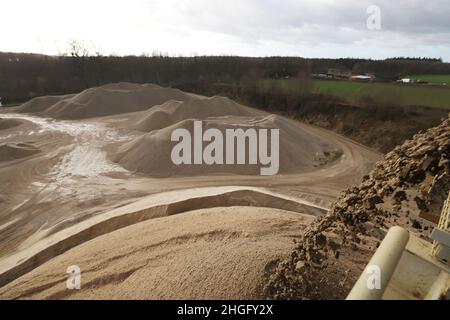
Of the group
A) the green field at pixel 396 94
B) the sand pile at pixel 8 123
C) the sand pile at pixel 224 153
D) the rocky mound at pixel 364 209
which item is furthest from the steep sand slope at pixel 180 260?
the sand pile at pixel 8 123

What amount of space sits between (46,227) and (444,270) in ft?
37.1

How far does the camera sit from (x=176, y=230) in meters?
6.37

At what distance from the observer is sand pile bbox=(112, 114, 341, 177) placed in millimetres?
15812

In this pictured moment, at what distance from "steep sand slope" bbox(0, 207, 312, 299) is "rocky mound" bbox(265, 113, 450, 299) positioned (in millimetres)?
379

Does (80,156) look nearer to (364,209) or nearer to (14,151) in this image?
(14,151)

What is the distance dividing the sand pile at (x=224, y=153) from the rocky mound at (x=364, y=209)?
11245mm

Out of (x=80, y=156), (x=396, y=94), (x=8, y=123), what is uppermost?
(x=396, y=94)

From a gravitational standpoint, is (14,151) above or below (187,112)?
below

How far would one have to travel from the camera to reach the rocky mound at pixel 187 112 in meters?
23.2

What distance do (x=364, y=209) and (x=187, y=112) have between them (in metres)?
20.9

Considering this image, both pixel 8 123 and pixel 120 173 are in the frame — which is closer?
pixel 120 173

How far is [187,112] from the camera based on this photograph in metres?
24.1

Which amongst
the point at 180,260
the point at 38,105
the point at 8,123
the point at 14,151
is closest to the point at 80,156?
the point at 14,151
